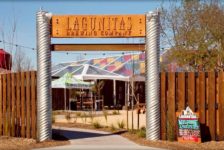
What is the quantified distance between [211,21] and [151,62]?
10.7 m

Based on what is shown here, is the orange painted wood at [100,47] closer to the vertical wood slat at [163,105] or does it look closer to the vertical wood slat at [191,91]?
the vertical wood slat at [163,105]

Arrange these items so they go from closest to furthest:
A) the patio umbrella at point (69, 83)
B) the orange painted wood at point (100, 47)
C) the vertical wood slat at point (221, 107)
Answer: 1. the vertical wood slat at point (221, 107)
2. the orange painted wood at point (100, 47)
3. the patio umbrella at point (69, 83)

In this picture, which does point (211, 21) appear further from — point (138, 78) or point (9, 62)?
point (138, 78)

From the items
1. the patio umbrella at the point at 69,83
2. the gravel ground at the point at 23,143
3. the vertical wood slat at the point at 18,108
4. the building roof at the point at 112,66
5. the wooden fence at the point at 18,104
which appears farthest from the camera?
the building roof at the point at 112,66

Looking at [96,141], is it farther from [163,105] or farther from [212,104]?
[212,104]

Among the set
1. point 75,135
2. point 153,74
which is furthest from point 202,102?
point 75,135

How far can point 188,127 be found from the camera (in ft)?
48.9

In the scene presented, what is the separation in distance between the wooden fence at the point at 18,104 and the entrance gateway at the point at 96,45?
1.86 feet

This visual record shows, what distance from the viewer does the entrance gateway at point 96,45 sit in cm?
1492

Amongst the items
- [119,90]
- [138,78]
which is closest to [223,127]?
[138,78]

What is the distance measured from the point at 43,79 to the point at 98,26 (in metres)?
2.28

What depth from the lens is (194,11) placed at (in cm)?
2645

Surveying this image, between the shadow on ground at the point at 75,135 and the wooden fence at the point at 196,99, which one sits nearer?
the wooden fence at the point at 196,99

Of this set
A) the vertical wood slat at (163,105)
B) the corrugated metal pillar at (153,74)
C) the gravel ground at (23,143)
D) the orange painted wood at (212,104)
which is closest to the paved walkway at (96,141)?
the gravel ground at (23,143)
